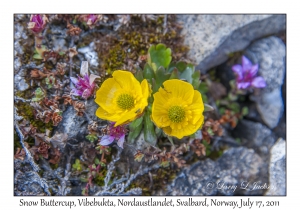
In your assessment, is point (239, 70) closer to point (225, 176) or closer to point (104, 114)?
point (225, 176)

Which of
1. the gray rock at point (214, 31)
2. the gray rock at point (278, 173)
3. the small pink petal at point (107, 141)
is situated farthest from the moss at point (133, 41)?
the gray rock at point (278, 173)

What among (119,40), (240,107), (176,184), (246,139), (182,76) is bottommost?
(176,184)

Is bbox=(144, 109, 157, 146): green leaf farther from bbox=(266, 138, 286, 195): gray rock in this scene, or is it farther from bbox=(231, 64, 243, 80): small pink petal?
bbox=(266, 138, 286, 195): gray rock

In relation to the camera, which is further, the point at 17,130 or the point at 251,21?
the point at 251,21

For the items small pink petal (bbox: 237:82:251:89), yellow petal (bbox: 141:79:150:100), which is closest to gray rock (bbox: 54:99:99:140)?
yellow petal (bbox: 141:79:150:100)

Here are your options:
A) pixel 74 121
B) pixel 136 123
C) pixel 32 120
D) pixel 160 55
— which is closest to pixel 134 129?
pixel 136 123

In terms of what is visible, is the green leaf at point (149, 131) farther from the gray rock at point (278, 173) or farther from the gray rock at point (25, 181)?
the gray rock at point (278, 173)

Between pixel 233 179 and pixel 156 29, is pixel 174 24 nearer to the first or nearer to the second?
pixel 156 29

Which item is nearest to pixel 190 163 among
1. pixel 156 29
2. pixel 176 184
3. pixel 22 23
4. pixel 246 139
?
pixel 176 184

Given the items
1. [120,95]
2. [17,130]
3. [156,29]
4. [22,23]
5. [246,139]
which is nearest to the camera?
[120,95]
